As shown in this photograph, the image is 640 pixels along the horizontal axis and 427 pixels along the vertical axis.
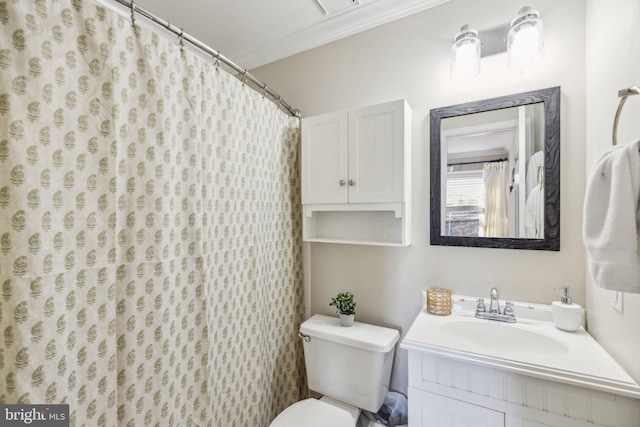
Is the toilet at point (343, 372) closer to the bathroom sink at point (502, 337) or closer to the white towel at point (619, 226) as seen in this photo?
the bathroom sink at point (502, 337)

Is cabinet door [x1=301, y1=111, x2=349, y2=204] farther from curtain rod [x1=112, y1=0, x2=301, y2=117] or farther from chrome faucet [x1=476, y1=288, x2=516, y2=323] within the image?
chrome faucet [x1=476, y1=288, x2=516, y2=323]

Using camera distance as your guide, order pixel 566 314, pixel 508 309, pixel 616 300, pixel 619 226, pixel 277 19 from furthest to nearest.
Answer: pixel 277 19 < pixel 508 309 < pixel 566 314 < pixel 616 300 < pixel 619 226

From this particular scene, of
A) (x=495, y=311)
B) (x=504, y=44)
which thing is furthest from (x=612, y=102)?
(x=495, y=311)

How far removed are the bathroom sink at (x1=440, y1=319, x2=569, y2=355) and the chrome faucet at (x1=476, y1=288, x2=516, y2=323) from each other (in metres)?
0.03

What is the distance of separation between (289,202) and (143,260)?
3.12 ft

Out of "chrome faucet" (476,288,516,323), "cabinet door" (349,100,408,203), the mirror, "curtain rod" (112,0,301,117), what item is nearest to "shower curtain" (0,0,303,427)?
"curtain rod" (112,0,301,117)

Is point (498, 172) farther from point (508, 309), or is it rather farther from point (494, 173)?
point (508, 309)

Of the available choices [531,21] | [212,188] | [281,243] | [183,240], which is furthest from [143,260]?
[531,21]

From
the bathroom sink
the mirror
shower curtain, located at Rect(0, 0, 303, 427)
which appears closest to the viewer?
shower curtain, located at Rect(0, 0, 303, 427)

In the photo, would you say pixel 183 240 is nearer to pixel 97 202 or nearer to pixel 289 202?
pixel 97 202

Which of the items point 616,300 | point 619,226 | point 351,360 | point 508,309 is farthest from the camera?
point 351,360

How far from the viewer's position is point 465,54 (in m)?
1.34

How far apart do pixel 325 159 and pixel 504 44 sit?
41.4 inches

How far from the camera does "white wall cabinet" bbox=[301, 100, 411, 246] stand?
1.41 metres
